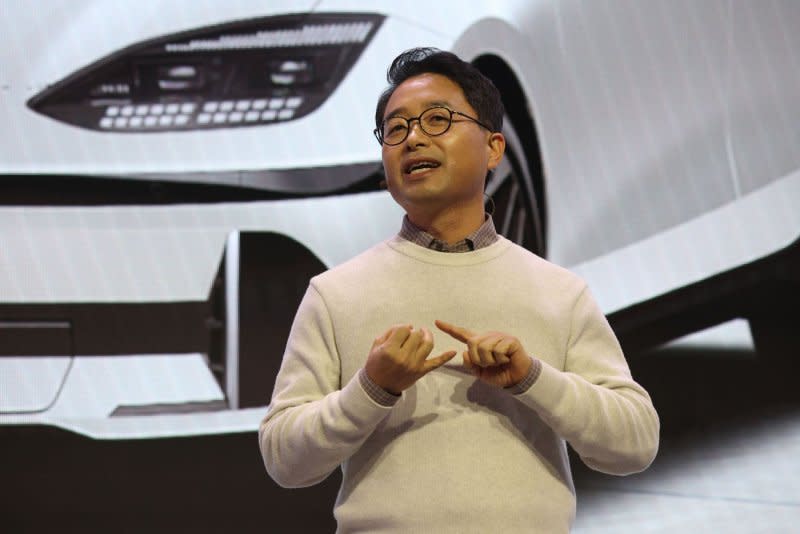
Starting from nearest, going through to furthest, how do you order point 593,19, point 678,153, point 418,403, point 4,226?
point 418,403
point 4,226
point 593,19
point 678,153

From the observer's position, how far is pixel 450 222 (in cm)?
130

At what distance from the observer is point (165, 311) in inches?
84.8

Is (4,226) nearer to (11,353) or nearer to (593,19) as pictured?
(11,353)

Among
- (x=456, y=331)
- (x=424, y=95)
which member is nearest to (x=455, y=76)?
(x=424, y=95)

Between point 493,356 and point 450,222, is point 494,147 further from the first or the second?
point 493,356

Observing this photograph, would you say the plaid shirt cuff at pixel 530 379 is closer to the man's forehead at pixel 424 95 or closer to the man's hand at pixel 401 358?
the man's hand at pixel 401 358

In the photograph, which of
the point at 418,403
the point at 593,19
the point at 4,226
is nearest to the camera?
the point at 418,403

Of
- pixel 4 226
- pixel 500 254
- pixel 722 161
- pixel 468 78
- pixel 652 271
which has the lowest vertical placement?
pixel 652 271

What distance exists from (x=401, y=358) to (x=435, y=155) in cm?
24

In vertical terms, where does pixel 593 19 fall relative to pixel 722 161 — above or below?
above

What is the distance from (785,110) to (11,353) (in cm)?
174

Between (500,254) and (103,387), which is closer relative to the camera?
(500,254)

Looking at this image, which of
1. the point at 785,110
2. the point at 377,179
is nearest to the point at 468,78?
the point at 377,179

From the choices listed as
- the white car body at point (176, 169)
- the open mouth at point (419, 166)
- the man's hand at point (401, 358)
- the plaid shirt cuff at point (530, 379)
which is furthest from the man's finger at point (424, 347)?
the white car body at point (176, 169)
